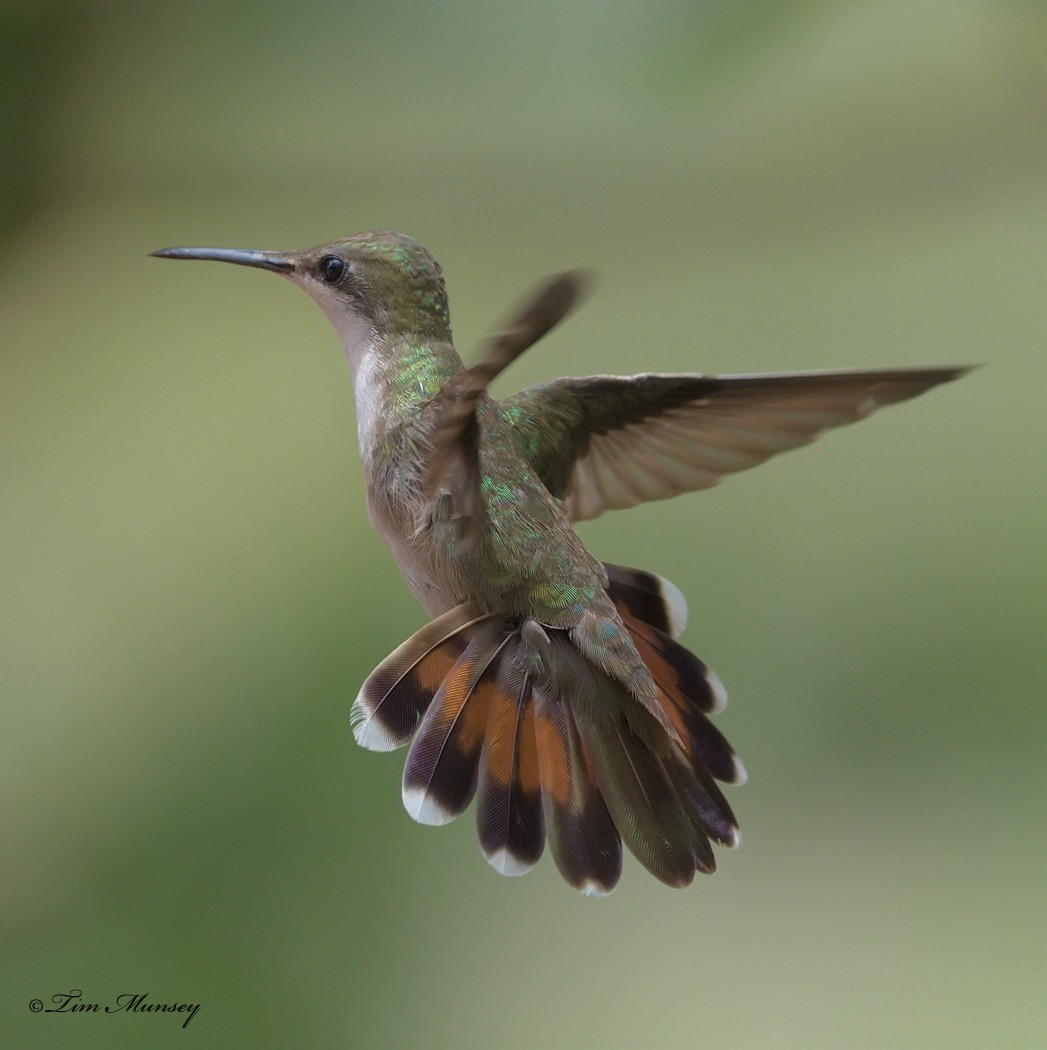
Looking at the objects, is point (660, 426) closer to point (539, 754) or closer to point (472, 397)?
point (539, 754)

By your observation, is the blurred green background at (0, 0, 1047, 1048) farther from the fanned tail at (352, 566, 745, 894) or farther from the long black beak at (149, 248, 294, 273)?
the long black beak at (149, 248, 294, 273)

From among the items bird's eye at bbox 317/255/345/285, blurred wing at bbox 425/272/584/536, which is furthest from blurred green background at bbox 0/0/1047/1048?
blurred wing at bbox 425/272/584/536

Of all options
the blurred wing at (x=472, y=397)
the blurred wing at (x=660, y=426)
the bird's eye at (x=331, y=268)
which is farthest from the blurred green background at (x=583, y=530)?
the blurred wing at (x=472, y=397)

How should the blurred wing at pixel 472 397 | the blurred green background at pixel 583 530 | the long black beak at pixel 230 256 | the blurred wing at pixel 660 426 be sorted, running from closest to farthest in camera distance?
the blurred wing at pixel 472 397 → the long black beak at pixel 230 256 → the blurred wing at pixel 660 426 → the blurred green background at pixel 583 530

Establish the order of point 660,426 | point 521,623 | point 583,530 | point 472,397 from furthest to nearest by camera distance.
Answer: point 583,530, point 660,426, point 521,623, point 472,397

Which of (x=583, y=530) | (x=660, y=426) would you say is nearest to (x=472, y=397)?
(x=660, y=426)

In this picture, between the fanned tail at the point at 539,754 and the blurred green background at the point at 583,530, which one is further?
the blurred green background at the point at 583,530

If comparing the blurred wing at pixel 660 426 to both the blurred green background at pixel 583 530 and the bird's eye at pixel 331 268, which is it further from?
the blurred green background at pixel 583 530
